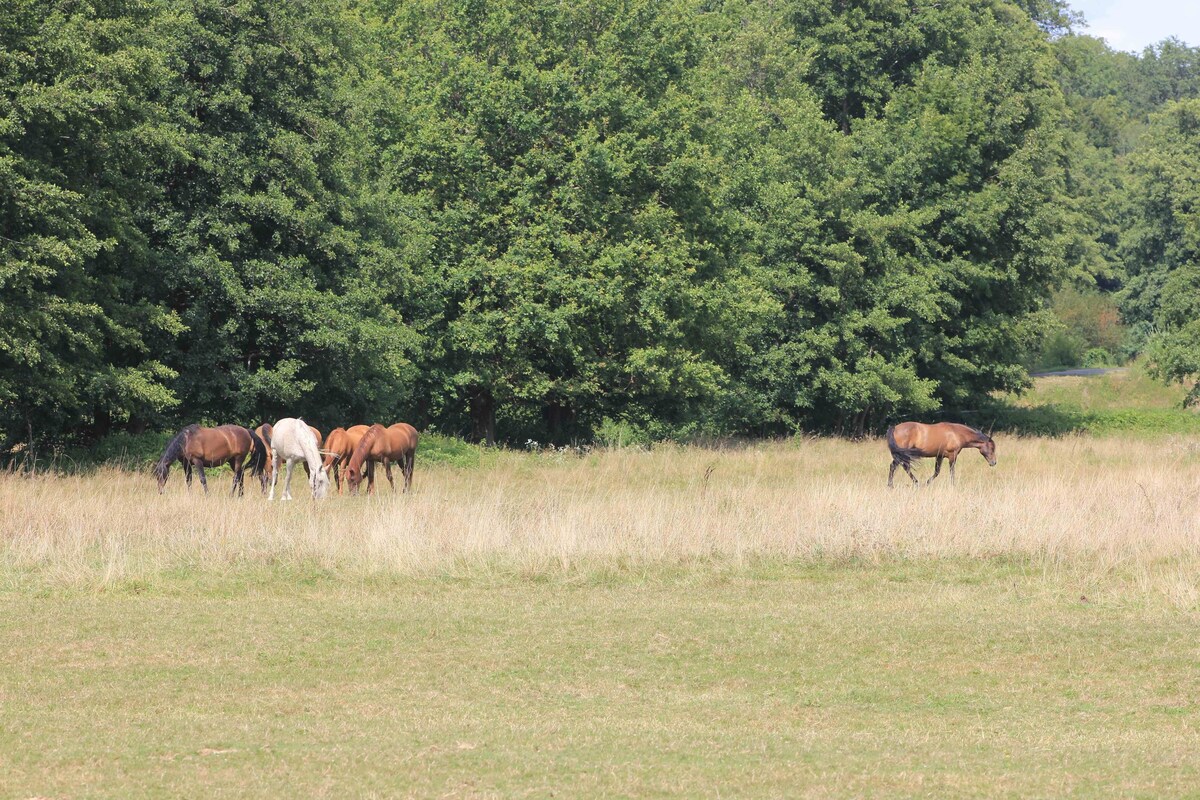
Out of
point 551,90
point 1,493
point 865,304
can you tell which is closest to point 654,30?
point 551,90

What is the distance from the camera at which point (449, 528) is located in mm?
16984

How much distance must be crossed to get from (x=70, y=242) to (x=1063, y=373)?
57838 mm

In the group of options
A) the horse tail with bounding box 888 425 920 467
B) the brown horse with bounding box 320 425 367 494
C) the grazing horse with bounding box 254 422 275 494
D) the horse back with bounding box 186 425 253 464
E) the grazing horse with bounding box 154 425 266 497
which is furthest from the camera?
the horse tail with bounding box 888 425 920 467

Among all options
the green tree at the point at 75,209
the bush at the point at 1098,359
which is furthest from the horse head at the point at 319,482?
the bush at the point at 1098,359

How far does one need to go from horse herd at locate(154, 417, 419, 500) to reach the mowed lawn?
Result: 7.83 metres

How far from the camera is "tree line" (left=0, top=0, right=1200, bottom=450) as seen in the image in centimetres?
2703

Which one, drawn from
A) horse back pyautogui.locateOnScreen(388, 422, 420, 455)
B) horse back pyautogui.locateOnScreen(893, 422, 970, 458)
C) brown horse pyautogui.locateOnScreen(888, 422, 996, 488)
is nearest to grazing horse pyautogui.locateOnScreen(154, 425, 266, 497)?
horse back pyautogui.locateOnScreen(388, 422, 420, 455)

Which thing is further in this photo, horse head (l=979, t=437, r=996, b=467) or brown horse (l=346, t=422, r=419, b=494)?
horse head (l=979, t=437, r=996, b=467)

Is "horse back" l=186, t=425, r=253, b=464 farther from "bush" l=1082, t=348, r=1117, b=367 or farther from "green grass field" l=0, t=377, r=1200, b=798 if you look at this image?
"bush" l=1082, t=348, r=1117, b=367

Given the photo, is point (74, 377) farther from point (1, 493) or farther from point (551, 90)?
point (551, 90)

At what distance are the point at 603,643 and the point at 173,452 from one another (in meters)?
12.4

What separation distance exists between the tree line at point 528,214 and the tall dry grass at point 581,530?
7197mm

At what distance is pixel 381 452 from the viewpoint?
80.5ft

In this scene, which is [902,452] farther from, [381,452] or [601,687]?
[601,687]
